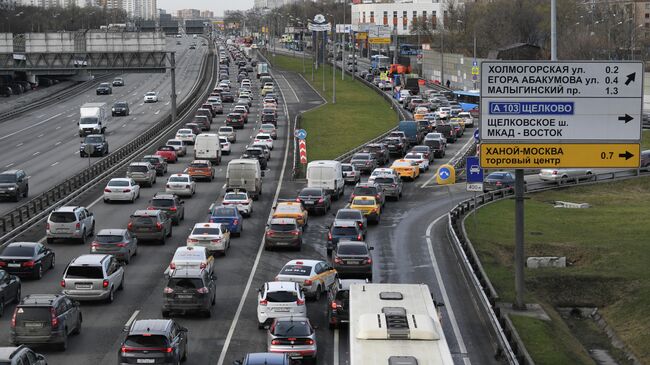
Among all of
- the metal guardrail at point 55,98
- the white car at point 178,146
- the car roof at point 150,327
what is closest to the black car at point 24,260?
the car roof at point 150,327

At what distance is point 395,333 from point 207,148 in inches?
2171

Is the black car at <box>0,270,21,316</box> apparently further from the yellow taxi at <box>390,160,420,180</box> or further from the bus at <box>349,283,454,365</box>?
the yellow taxi at <box>390,160,420,180</box>

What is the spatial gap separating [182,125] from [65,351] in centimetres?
6976

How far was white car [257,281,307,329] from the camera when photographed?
32062mm

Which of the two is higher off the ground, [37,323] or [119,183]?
[119,183]

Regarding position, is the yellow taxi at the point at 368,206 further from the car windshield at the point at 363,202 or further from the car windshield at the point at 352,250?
the car windshield at the point at 352,250

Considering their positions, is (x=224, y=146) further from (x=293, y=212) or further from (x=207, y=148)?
(x=293, y=212)

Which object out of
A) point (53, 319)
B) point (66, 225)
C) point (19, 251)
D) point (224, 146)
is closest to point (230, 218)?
point (66, 225)

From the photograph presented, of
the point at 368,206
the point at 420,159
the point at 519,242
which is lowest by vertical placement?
the point at 368,206

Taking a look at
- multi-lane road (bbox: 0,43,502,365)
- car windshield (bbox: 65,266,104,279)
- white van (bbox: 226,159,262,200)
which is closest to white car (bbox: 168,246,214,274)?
multi-lane road (bbox: 0,43,502,365)

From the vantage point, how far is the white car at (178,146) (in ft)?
260

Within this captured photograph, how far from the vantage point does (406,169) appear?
70.4 m

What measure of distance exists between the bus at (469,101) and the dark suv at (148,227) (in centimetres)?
7205

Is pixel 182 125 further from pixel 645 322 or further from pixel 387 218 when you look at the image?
pixel 645 322
